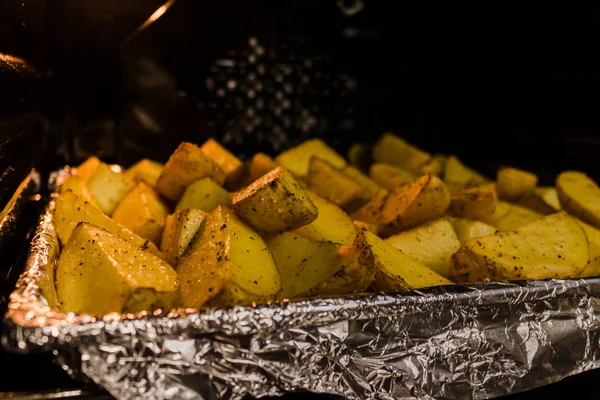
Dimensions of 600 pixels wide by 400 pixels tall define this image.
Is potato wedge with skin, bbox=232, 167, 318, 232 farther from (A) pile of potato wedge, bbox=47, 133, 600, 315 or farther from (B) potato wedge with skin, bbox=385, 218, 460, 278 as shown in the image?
(B) potato wedge with skin, bbox=385, 218, 460, 278

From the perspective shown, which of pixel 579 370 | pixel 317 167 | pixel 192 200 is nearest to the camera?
pixel 579 370

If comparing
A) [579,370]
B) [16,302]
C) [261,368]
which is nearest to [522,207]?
[579,370]

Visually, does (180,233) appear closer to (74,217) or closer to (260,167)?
(74,217)

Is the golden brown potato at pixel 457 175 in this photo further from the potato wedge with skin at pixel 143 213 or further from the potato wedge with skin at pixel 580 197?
the potato wedge with skin at pixel 143 213

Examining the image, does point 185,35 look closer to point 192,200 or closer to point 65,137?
point 65,137

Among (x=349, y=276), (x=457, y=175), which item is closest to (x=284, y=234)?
(x=349, y=276)

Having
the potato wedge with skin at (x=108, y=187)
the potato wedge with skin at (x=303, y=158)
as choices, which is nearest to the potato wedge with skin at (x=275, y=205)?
the potato wedge with skin at (x=108, y=187)
